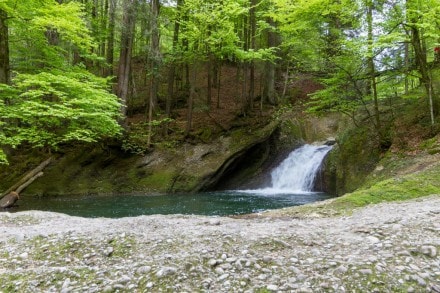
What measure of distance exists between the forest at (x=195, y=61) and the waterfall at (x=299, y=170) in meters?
2.97

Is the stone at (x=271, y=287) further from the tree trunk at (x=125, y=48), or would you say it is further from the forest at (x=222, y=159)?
the tree trunk at (x=125, y=48)

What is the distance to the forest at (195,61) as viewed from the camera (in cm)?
1192

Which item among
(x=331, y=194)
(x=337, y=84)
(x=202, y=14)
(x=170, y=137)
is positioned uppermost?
(x=202, y=14)

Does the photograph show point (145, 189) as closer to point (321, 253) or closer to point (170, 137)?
point (170, 137)

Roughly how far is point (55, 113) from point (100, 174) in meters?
6.49

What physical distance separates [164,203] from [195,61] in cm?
819

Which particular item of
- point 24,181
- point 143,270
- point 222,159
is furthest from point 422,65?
point 24,181

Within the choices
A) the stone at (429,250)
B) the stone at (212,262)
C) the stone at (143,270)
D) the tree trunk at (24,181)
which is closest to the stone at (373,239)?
the stone at (429,250)

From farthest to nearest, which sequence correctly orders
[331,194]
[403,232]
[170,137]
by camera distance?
1. [170,137]
2. [331,194]
3. [403,232]

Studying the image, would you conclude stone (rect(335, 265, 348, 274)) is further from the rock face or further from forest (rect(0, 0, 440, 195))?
the rock face

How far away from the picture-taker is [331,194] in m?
16.4

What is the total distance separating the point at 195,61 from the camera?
733 inches

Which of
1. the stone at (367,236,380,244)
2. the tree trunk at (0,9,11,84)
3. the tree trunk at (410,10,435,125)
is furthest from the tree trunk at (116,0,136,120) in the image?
the stone at (367,236,380,244)

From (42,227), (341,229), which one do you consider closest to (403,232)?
(341,229)
